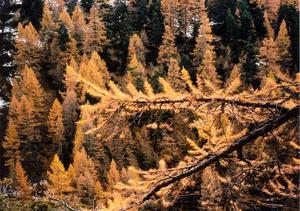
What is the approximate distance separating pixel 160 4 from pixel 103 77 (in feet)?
70.5

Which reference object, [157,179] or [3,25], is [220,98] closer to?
[157,179]

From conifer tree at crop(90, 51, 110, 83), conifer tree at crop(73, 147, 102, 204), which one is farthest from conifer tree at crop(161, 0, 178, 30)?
conifer tree at crop(73, 147, 102, 204)

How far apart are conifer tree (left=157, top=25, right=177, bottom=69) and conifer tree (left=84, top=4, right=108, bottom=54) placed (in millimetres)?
8613

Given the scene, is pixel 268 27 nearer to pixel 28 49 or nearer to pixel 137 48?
pixel 137 48

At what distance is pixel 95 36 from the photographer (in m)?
75.9

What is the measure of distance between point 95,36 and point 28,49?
9.77m

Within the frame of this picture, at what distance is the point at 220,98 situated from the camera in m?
4.16

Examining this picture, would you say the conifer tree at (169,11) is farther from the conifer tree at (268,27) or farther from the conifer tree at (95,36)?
the conifer tree at (268,27)

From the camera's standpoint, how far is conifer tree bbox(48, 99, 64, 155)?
189ft

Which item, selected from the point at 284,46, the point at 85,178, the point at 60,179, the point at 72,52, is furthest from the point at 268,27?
the point at 85,178

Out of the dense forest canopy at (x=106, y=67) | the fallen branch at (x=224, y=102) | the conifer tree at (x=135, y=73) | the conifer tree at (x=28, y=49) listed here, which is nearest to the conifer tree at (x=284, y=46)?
the dense forest canopy at (x=106, y=67)

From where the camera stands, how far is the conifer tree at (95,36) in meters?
75.3

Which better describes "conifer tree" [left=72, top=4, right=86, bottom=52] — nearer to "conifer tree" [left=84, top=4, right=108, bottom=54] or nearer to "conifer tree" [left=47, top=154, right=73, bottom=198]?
"conifer tree" [left=84, top=4, right=108, bottom=54]

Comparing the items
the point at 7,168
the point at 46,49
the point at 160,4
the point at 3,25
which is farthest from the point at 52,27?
the point at 7,168
